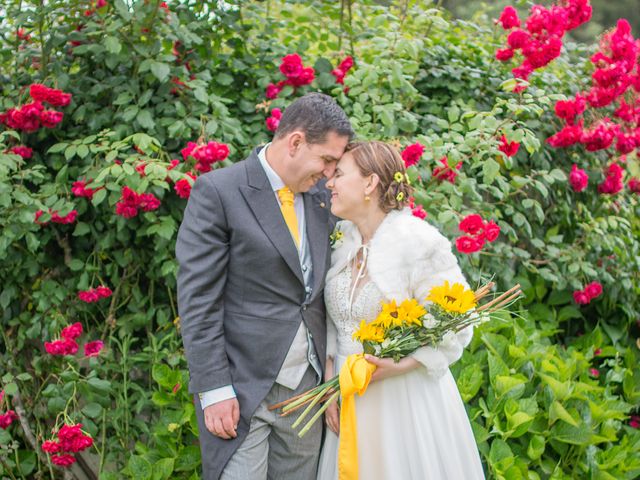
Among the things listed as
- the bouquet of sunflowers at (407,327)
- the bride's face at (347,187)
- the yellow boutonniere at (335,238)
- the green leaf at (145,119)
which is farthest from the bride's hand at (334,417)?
the green leaf at (145,119)

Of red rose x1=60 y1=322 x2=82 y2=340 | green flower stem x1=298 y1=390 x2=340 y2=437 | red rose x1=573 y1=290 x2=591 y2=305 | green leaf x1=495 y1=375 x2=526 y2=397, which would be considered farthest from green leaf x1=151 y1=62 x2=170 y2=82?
red rose x1=573 y1=290 x2=591 y2=305

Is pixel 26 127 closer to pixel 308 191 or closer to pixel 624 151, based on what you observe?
pixel 308 191

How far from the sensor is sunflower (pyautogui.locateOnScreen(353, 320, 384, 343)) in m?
2.23

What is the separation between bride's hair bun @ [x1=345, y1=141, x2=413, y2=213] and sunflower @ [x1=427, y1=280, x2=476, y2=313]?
0.40m

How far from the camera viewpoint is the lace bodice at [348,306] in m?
2.41

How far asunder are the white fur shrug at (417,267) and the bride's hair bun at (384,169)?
0.08 meters

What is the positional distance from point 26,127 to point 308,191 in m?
1.46

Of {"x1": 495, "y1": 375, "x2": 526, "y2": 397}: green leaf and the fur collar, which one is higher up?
the fur collar

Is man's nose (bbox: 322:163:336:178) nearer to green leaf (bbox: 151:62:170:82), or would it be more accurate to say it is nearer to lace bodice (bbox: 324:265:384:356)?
lace bodice (bbox: 324:265:384:356)

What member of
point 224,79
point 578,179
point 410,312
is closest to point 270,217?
point 410,312

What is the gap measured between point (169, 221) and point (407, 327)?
131cm

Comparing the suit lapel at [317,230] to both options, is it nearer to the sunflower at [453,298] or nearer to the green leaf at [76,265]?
the sunflower at [453,298]

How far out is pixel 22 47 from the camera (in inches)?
145

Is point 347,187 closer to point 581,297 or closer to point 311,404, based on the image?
point 311,404
